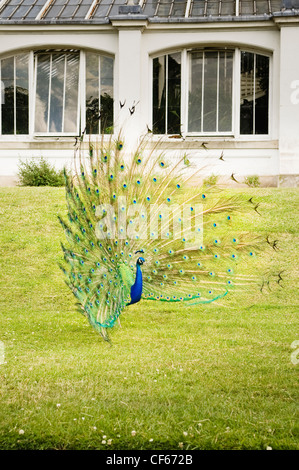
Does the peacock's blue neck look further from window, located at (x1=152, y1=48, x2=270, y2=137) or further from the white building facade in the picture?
window, located at (x1=152, y1=48, x2=270, y2=137)

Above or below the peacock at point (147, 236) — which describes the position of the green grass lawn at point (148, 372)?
below

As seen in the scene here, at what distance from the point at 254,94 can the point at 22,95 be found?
635cm

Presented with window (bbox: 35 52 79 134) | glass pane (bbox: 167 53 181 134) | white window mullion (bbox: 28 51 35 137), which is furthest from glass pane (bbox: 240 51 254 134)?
white window mullion (bbox: 28 51 35 137)

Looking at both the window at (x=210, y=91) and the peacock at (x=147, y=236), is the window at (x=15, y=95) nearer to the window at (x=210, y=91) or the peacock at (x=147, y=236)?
the window at (x=210, y=91)

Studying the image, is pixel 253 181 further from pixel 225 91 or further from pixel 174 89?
pixel 174 89

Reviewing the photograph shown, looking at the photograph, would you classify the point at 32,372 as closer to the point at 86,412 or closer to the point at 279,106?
the point at 86,412

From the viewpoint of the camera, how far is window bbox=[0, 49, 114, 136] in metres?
16.8

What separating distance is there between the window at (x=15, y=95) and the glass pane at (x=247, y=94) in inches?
232

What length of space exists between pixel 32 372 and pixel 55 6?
45.6ft

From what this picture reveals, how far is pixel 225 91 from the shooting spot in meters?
16.5

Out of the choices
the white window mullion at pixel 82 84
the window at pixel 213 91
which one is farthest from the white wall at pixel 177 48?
the white window mullion at pixel 82 84

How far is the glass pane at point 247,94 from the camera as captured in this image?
16.3m

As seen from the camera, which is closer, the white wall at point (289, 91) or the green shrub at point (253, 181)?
the green shrub at point (253, 181)

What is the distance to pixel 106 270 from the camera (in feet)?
20.4
